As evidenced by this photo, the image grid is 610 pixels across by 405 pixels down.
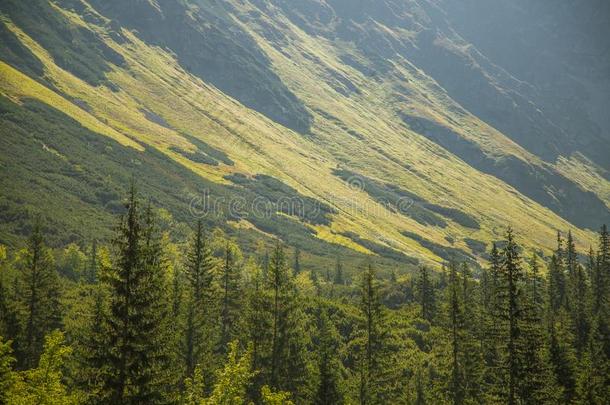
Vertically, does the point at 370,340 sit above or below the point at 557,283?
below

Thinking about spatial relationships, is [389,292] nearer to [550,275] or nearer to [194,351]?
[550,275]

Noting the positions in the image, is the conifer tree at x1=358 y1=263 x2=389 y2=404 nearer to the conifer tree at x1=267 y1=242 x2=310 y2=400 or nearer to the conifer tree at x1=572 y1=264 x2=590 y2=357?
the conifer tree at x1=267 y1=242 x2=310 y2=400

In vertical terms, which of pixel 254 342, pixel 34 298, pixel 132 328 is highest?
pixel 34 298

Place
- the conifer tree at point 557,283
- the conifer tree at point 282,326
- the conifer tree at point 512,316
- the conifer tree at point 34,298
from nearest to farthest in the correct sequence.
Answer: the conifer tree at point 512,316 < the conifer tree at point 282,326 < the conifer tree at point 34,298 < the conifer tree at point 557,283

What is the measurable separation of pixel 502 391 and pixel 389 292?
96041 millimetres

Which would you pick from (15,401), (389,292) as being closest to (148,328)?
(15,401)

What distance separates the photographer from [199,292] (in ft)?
187

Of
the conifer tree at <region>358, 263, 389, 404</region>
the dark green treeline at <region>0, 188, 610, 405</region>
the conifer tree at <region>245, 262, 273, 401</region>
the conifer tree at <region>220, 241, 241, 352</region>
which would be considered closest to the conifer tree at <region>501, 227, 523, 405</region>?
the dark green treeline at <region>0, 188, 610, 405</region>

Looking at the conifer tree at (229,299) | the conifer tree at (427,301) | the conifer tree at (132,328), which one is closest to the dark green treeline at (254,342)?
the conifer tree at (132,328)

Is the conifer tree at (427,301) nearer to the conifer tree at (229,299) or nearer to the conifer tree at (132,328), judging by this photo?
the conifer tree at (229,299)

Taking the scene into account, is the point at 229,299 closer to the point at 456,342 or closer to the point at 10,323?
the point at 10,323

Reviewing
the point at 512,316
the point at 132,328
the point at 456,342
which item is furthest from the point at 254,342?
the point at 132,328

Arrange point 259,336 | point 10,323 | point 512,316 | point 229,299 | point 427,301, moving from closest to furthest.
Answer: point 512,316
point 259,336
point 10,323
point 229,299
point 427,301

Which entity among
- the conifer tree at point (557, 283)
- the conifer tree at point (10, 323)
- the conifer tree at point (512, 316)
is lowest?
the conifer tree at point (10, 323)
